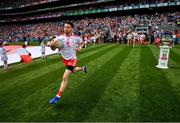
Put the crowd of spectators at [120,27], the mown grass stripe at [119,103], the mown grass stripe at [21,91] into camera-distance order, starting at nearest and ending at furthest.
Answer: the mown grass stripe at [119,103], the mown grass stripe at [21,91], the crowd of spectators at [120,27]

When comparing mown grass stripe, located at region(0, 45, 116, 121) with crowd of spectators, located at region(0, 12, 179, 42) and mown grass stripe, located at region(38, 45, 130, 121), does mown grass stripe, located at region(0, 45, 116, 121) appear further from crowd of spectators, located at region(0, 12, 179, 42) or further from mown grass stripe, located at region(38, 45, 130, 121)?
crowd of spectators, located at region(0, 12, 179, 42)

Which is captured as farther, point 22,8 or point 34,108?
Answer: point 22,8

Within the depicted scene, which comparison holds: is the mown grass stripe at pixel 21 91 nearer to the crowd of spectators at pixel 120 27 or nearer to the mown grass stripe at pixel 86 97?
the mown grass stripe at pixel 86 97

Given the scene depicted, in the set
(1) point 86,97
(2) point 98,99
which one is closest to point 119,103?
A: (2) point 98,99

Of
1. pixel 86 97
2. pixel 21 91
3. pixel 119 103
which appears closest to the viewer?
pixel 119 103

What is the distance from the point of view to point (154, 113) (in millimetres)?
4812

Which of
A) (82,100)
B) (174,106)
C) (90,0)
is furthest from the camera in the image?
(90,0)

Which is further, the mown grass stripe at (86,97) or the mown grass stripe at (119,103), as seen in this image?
the mown grass stripe at (86,97)

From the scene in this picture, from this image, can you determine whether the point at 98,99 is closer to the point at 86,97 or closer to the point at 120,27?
the point at 86,97

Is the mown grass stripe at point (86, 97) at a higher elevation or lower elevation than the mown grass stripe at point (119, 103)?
lower

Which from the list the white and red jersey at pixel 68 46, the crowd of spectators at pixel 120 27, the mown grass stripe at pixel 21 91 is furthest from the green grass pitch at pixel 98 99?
the crowd of spectators at pixel 120 27

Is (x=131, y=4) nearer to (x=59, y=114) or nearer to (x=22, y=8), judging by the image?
(x=22, y=8)

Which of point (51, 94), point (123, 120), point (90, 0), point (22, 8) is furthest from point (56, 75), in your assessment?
point (22, 8)

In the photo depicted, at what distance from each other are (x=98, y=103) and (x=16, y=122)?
7.15 feet
